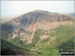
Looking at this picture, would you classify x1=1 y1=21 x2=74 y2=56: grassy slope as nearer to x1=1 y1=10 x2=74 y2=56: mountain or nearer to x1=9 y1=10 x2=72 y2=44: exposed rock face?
x1=1 y1=10 x2=74 y2=56: mountain

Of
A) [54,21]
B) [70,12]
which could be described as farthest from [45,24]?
[70,12]

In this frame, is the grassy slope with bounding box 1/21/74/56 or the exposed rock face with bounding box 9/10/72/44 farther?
the exposed rock face with bounding box 9/10/72/44

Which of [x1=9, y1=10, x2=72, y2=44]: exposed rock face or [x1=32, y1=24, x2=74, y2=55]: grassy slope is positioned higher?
[x1=9, y1=10, x2=72, y2=44]: exposed rock face

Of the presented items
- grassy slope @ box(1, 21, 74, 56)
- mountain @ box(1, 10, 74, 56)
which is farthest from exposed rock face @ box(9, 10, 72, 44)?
grassy slope @ box(1, 21, 74, 56)

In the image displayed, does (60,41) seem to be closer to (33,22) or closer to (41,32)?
(41,32)

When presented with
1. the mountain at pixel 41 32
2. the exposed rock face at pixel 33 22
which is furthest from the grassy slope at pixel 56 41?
the exposed rock face at pixel 33 22

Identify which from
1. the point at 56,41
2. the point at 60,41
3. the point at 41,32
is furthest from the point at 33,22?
the point at 60,41

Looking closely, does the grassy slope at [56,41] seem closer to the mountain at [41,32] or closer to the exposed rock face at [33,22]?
the mountain at [41,32]
